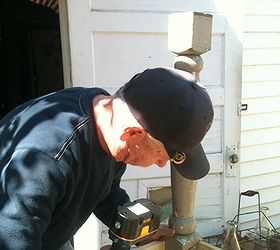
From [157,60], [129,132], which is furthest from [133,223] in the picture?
[157,60]

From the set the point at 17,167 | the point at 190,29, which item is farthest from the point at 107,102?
the point at 190,29

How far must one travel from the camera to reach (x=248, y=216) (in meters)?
3.56

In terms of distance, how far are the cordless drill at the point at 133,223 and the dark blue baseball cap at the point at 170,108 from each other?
360mm

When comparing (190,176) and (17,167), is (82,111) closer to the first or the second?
(17,167)

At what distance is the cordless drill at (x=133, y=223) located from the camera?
1528 mm

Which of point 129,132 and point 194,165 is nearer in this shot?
point 129,132

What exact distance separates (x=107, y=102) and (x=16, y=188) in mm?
388

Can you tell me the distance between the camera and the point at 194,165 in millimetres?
1457

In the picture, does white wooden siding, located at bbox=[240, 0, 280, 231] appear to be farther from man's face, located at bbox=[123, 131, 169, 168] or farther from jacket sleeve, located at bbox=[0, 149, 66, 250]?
jacket sleeve, located at bbox=[0, 149, 66, 250]

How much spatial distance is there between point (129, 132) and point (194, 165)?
1.12 ft

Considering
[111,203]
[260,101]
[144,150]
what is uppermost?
[144,150]

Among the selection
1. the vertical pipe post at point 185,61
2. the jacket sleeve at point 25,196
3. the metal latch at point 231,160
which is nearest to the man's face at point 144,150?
the jacket sleeve at point 25,196

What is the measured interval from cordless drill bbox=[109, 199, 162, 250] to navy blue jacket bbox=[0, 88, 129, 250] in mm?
153

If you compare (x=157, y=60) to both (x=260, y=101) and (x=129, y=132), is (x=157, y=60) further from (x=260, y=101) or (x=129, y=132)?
(x=129, y=132)
